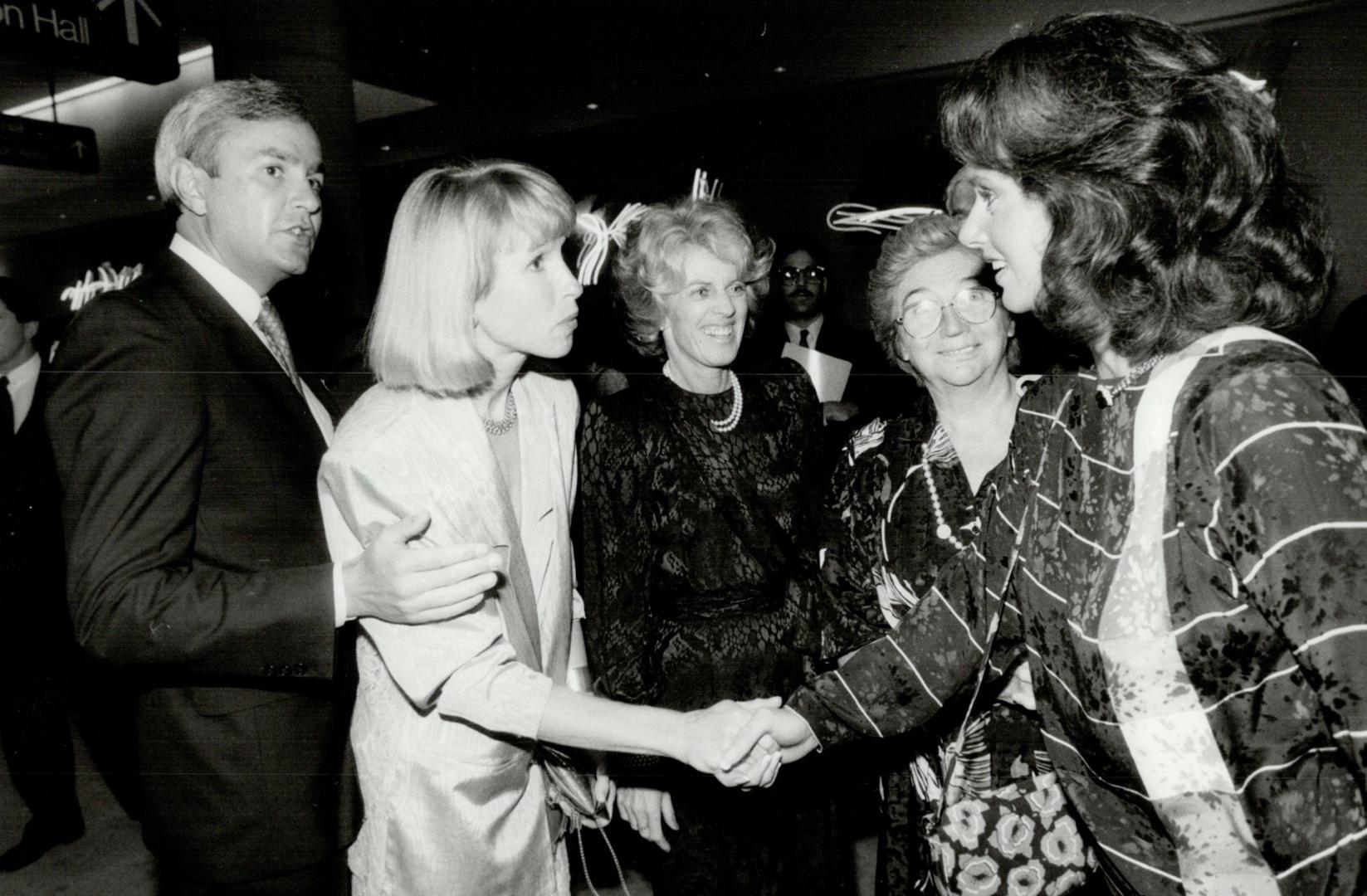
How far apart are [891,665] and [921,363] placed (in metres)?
0.78

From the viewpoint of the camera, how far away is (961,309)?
6.67ft

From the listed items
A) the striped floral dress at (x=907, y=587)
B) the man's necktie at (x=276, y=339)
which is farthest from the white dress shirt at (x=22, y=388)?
the striped floral dress at (x=907, y=587)

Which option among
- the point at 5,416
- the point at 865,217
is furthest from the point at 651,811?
the point at 865,217

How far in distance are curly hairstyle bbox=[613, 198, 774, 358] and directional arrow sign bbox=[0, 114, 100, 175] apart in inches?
124

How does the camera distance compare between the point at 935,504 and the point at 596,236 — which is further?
the point at 596,236

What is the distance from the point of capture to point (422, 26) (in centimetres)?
617

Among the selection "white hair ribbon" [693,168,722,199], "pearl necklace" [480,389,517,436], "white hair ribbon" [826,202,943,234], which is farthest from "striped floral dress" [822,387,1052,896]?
"white hair ribbon" [693,168,722,199]

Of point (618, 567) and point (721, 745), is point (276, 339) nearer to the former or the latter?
point (618, 567)

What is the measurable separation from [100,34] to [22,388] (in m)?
1.42

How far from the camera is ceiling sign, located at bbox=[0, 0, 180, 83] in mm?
2871

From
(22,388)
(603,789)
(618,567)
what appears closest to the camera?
(603,789)

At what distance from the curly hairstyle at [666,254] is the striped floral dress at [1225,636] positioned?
120 centimetres

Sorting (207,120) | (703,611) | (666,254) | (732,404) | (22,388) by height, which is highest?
(207,120)

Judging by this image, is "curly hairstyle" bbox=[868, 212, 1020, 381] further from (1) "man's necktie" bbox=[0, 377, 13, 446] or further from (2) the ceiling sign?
(1) "man's necktie" bbox=[0, 377, 13, 446]
